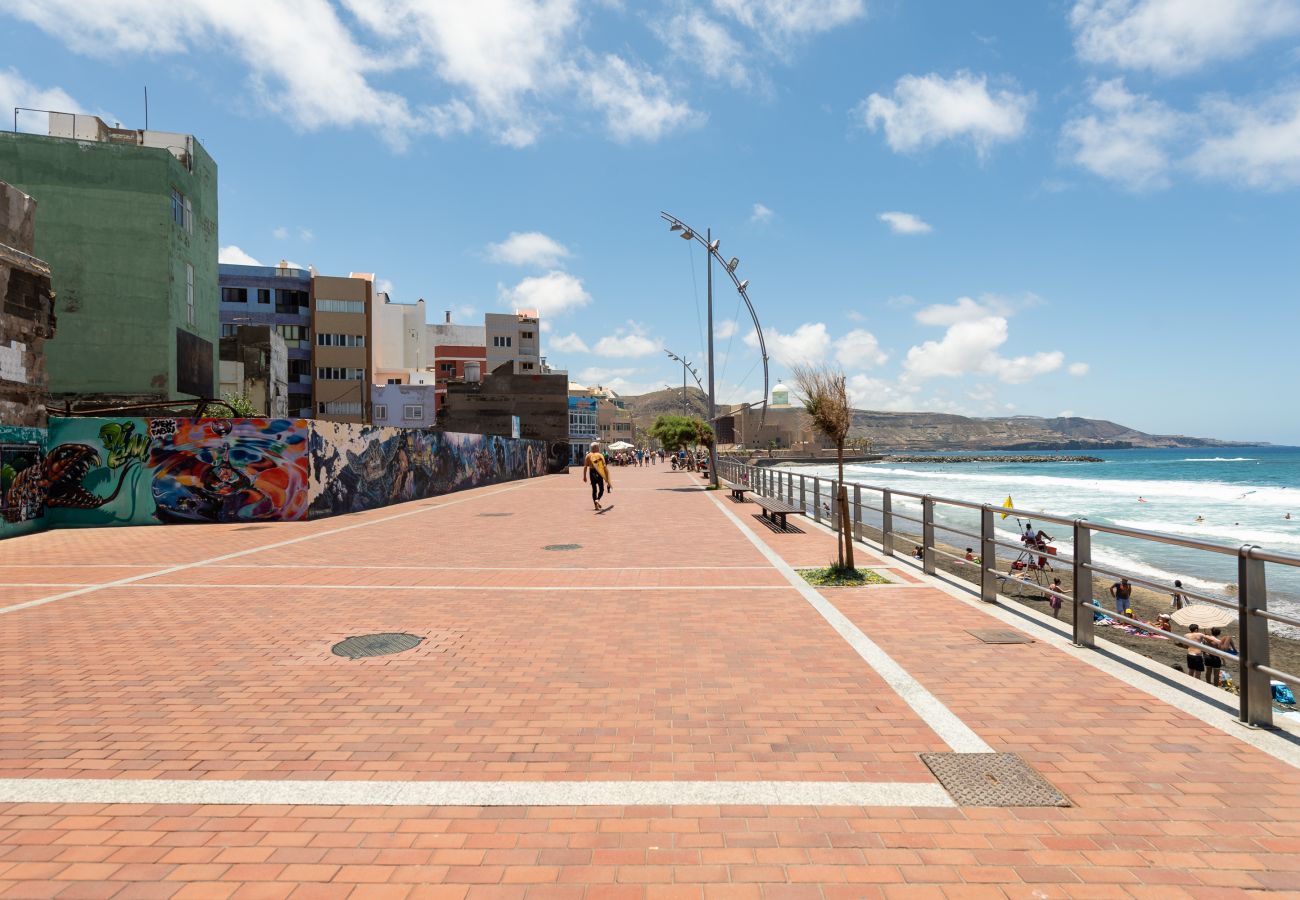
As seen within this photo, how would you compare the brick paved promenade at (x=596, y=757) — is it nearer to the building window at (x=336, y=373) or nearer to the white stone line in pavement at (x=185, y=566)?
the white stone line in pavement at (x=185, y=566)

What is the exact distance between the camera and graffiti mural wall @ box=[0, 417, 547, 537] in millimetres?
14812

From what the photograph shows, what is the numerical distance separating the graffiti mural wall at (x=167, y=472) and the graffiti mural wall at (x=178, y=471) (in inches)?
0.8

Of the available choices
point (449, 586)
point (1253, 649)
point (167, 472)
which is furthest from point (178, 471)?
point (1253, 649)

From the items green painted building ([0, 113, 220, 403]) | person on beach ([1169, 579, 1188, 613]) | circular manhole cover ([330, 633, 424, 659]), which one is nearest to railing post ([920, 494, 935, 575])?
person on beach ([1169, 579, 1188, 613])

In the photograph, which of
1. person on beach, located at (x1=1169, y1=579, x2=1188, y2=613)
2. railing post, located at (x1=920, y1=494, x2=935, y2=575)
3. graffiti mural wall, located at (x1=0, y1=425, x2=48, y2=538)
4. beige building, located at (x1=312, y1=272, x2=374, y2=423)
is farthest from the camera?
beige building, located at (x1=312, y1=272, x2=374, y2=423)

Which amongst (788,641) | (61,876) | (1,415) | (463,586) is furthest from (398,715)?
(1,415)

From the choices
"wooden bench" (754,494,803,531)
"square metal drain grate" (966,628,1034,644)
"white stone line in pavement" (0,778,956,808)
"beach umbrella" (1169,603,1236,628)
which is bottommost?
"beach umbrella" (1169,603,1236,628)

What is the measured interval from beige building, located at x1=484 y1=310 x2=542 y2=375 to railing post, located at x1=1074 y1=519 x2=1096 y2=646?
91.8 metres

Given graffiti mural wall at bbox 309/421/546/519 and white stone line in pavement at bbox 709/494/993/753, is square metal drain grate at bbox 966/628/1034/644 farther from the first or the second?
graffiti mural wall at bbox 309/421/546/519

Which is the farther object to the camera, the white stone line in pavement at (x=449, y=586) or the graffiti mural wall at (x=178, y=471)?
the graffiti mural wall at (x=178, y=471)

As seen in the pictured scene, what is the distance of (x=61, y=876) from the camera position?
2875 millimetres

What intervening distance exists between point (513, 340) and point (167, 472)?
8258cm

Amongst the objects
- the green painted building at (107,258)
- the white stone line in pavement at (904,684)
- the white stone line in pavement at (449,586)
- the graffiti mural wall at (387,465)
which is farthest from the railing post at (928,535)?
the green painted building at (107,258)

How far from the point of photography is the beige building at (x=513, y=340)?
95875mm
